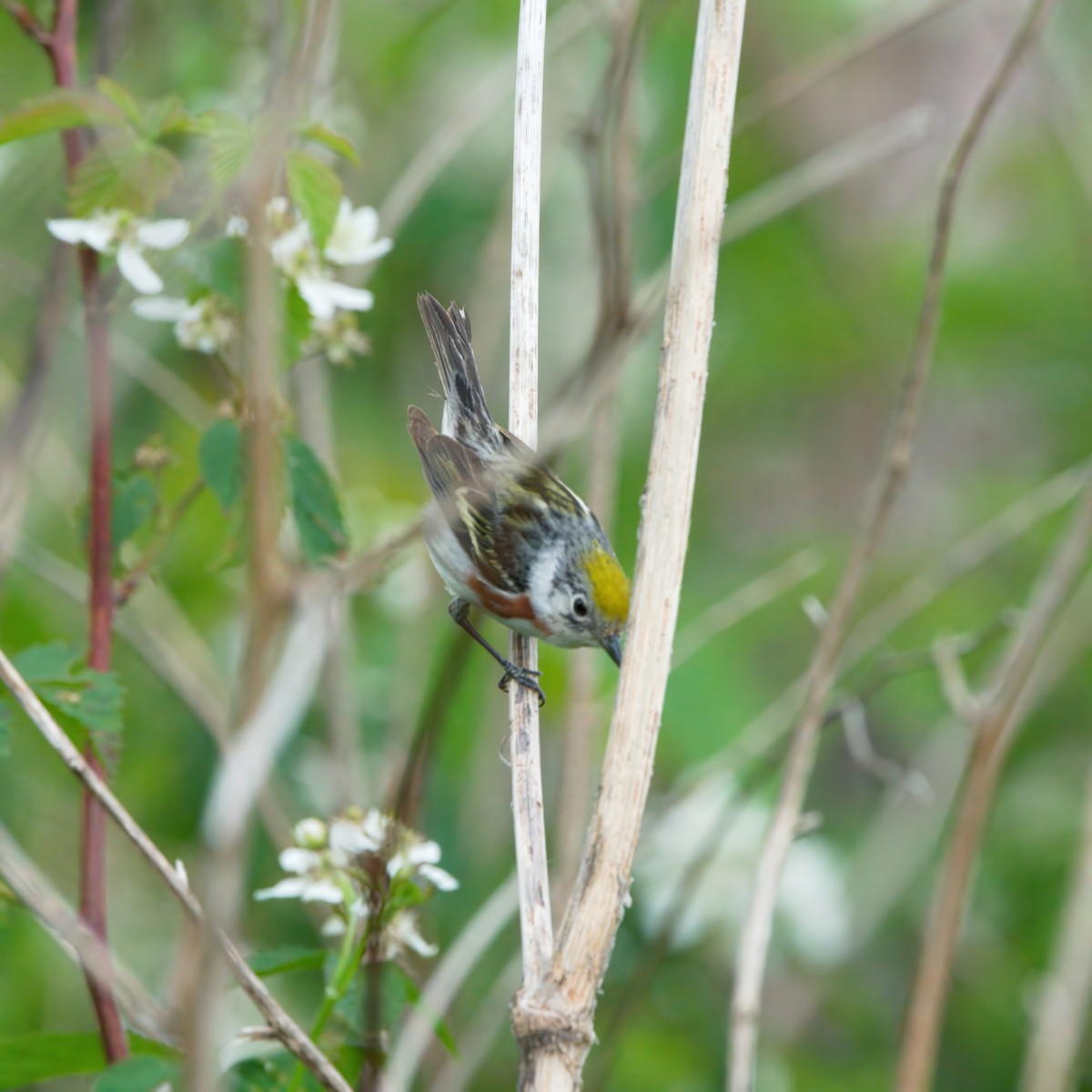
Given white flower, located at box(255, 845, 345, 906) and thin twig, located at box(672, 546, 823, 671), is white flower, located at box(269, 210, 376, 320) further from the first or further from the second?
thin twig, located at box(672, 546, 823, 671)

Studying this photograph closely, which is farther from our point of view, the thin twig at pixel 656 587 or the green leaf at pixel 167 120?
the green leaf at pixel 167 120

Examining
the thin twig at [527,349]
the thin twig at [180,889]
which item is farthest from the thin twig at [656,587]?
the thin twig at [180,889]

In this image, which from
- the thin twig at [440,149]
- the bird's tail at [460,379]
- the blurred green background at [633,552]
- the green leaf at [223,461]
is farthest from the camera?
the blurred green background at [633,552]

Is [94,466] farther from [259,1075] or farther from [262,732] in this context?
[262,732]

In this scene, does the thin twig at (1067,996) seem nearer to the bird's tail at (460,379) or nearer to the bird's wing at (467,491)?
the bird's wing at (467,491)

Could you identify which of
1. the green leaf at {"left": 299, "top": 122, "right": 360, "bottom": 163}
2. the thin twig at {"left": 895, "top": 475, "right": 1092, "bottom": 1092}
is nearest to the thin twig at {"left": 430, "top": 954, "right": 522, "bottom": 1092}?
the thin twig at {"left": 895, "top": 475, "right": 1092, "bottom": 1092}

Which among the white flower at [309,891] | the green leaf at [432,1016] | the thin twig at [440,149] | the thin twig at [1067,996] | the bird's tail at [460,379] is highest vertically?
the thin twig at [440,149]
